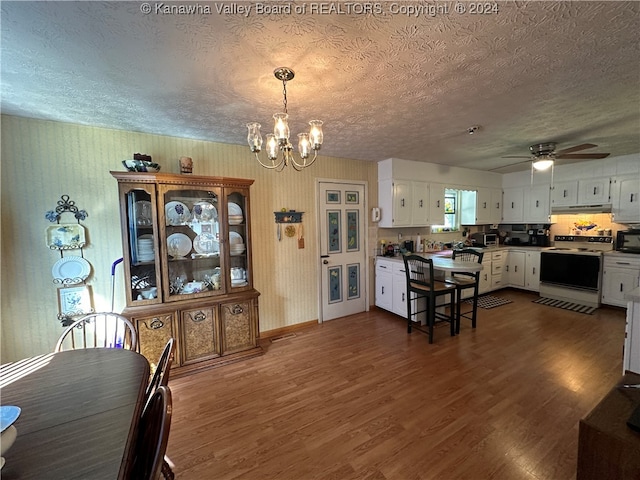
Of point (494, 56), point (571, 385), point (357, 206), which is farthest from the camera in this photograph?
point (357, 206)

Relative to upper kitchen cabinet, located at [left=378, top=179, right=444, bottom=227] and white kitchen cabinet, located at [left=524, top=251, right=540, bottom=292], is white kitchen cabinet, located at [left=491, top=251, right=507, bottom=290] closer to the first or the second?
white kitchen cabinet, located at [left=524, top=251, right=540, bottom=292]

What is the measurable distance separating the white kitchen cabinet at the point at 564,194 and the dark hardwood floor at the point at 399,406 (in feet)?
7.35

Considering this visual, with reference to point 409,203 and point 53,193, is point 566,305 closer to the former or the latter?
point 409,203

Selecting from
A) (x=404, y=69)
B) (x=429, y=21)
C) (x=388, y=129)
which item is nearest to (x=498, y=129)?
(x=388, y=129)

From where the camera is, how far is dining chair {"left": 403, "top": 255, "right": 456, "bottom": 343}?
Answer: 310 centimetres

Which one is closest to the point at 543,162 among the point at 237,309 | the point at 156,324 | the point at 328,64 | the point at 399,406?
the point at 328,64

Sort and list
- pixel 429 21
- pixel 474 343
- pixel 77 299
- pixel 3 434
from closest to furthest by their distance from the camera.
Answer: pixel 3 434 < pixel 429 21 < pixel 77 299 < pixel 474 343

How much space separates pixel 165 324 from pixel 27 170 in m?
1.85

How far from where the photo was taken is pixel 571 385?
2.30 metres

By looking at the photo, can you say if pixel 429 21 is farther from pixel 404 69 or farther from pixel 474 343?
pixel 474 343

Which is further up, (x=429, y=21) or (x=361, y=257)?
(x=429, y=21)

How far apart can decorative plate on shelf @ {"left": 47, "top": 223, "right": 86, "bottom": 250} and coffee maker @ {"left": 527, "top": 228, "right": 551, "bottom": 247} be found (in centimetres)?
708

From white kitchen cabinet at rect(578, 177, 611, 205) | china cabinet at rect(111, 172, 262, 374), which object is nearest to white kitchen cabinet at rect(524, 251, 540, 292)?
white kitchen cabinet at rect(578, 177, 611, 205)

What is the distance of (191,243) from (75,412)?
1.92 meters
